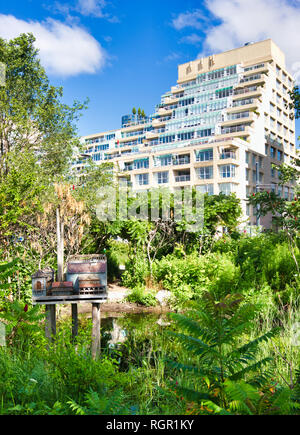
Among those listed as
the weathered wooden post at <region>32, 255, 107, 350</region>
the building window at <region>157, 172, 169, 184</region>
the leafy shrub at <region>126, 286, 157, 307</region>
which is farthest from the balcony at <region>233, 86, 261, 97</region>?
the weathered wooden post at <region>32, 255, 107, 350</region>

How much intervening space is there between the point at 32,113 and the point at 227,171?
1234 inches

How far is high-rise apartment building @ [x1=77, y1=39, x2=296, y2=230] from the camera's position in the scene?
4019cm

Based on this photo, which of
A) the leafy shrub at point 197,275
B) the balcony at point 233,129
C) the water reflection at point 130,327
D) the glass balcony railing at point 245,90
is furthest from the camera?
the glass balcony railing at point 245,90

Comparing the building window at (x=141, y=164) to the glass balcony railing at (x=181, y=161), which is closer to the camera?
the glass balcony railing at (x=181, y=161)

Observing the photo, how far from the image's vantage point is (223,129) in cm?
4375

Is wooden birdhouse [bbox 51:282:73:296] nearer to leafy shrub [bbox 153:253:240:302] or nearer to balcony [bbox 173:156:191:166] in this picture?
leafy shrub [bbox 153:253:240:302]

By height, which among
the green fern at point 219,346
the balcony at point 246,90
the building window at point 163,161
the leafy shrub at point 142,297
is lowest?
the leafy shrub at point 142,297

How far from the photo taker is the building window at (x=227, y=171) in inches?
1528

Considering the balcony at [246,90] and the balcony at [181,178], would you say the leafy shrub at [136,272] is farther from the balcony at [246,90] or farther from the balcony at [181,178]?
the balcony at [246,90]

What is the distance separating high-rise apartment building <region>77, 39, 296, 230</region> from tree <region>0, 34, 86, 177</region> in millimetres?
27593

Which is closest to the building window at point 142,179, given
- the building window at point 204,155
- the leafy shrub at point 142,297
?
the building window at point 204,155

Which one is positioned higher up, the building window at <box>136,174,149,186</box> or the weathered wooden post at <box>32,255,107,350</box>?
the building window at <box>136,174,149,186</box>

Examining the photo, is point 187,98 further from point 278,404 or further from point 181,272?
point 278,404

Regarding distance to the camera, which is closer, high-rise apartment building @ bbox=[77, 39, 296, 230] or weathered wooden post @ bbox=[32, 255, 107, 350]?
weathered wooden post @ bbox=[32, 255, 107, 350]
